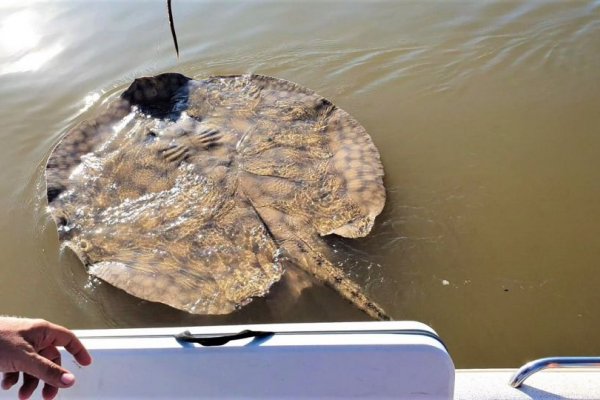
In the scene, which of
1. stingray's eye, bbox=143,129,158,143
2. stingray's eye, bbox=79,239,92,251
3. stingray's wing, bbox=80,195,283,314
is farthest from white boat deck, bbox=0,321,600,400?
stingray's eye, bbox=143,129,158,143

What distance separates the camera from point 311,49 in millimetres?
6648

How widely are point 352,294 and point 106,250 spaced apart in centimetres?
180

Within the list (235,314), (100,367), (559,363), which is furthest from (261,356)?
(235,314)

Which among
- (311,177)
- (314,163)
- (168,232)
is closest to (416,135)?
(314,163)

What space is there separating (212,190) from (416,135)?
7.18ft

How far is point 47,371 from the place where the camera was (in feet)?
6.43

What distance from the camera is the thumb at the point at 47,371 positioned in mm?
1960

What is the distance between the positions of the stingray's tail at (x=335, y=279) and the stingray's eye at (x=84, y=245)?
1.50 metres

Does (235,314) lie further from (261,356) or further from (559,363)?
(559,363)

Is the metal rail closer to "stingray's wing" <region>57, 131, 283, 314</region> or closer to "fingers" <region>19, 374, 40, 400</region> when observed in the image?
"stingray's wing" <region>57, 131, 283, 314</region>

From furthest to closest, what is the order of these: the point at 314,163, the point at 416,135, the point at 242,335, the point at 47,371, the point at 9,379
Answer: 1. the point at 416,135
2. the point at 314,163
3. the point at 242,335
4. the point at 9,379
5. the point at 47,371

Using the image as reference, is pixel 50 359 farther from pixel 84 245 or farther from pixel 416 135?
pixel 416 135

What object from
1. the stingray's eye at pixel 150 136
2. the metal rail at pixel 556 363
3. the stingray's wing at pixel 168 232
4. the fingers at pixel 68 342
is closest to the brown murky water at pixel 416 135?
the stingray's wing at pixel 168 232

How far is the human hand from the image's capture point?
6.43 ft
